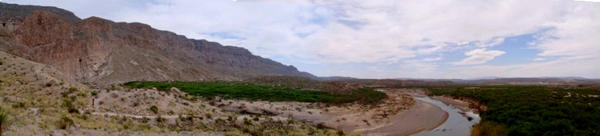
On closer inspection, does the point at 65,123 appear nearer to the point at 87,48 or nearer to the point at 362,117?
the point at 362,117

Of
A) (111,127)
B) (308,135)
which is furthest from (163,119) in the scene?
(308,135)

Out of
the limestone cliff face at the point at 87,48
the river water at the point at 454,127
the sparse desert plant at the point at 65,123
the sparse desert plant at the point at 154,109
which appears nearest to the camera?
the sparse desert plant at the point at 65,123

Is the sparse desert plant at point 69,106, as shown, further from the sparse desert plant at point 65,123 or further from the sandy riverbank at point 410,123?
the sandy riverbank at point 410,123

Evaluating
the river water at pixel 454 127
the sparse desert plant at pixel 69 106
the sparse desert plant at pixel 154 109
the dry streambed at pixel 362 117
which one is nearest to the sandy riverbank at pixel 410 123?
the dry streambed at pixel 362 117

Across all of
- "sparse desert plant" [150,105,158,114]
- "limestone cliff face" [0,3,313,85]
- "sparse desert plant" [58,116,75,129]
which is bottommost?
"sparse desert plant" [150,105,158,114]

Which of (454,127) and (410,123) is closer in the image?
(454,127)

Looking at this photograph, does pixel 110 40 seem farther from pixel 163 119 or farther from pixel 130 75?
pixel 163 119

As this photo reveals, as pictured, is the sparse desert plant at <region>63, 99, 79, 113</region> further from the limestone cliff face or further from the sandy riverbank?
the limestone cliff face

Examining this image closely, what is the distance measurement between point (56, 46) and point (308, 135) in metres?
61.8

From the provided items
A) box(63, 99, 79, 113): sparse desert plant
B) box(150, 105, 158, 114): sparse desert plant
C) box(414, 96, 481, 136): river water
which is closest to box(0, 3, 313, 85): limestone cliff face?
box(150, 105, 158, 114): sparse desert plant

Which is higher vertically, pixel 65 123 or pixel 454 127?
pixel 65 123

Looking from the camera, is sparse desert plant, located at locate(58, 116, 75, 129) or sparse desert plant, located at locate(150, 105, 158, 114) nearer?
sparse desert plant, located at locate(58, 116, 75, 129)

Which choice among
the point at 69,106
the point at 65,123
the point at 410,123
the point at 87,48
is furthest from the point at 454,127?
the point at 87,48

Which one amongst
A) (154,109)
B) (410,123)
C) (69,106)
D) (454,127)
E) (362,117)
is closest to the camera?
(69,106)
